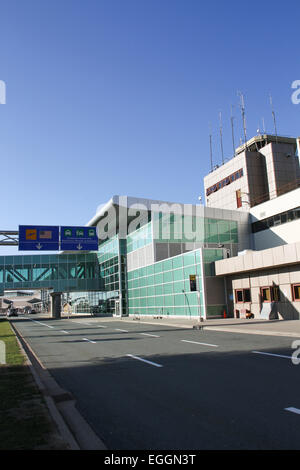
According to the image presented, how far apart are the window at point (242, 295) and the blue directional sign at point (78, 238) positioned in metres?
13.9

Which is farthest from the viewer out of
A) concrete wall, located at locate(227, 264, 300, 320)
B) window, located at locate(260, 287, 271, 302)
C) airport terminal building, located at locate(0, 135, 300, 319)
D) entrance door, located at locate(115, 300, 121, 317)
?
entrance door, located at locate(115, 300, 121, 317)

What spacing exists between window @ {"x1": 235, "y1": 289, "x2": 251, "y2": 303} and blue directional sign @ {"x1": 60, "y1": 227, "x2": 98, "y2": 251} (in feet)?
45.7

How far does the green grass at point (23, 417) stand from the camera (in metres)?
4.31

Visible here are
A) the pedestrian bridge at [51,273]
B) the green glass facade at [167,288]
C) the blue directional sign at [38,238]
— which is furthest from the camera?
the pedestrian bridge at [51,273]

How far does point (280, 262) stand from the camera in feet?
81.4

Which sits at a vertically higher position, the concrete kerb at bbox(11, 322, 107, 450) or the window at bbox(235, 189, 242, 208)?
the window at bbox(235, 189, 242, 208)

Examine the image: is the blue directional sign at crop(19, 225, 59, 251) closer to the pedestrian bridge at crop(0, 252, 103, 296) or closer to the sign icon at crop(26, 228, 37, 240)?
the sign icon at crop(26, 228, 37, 240)

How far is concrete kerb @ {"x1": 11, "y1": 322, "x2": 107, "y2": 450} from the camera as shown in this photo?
14.6ft

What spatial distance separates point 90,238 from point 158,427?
31.4 meters

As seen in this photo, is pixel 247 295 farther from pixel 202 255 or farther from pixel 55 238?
pixel 55 238

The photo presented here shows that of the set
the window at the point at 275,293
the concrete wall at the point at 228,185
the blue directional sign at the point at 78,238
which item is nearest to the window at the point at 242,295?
the window at the point at 275,293

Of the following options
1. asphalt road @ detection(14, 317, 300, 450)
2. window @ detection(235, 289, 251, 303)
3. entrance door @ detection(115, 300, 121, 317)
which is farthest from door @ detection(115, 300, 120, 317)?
asphalt road @ detection(14, 317, 300, 450)

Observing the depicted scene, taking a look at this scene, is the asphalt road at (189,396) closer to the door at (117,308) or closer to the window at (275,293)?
the window at (275,293)

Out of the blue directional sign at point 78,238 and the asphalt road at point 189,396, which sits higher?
the blue directional sign at point 78,238
